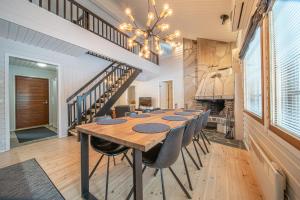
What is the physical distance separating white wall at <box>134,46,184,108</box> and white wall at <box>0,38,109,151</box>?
2849 millimetres

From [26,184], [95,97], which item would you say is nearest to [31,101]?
[95,97]

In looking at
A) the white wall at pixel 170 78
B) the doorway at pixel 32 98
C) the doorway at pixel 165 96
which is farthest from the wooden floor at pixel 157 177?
the doorway at pixel 165 96

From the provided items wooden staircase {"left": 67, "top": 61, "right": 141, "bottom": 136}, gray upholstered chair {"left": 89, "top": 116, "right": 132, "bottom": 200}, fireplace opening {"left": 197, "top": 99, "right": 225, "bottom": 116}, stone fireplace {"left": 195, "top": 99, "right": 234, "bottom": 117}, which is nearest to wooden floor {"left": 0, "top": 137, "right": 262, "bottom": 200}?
gray upholstered chair {"left": 89, "top": 116, "right": 132, "bottom": 200}

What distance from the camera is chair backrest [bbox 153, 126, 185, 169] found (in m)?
1.17

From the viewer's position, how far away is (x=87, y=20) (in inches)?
135

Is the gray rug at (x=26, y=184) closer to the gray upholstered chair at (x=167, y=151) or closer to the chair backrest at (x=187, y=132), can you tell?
the gray upholstered chair at (x=167, y=151)

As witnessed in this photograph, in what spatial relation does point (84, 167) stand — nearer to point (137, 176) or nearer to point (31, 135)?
point (137, 176)

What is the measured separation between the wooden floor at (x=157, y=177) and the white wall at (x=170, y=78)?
3904 mm

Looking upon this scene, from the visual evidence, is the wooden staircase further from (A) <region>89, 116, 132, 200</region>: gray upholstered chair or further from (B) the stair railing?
(A) <region>89, 116, 132, 200</region>: gray upholstered chair

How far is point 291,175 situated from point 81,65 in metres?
5.12

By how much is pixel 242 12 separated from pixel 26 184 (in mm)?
4099

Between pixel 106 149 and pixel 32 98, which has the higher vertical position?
pixel 32 98

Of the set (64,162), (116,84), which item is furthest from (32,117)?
(64,162)

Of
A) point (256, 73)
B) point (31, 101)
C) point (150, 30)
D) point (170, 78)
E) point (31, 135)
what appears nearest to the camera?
point (256, 73)
